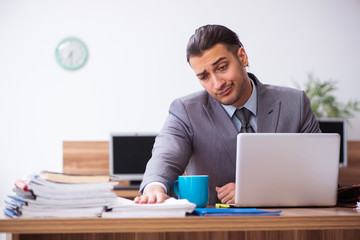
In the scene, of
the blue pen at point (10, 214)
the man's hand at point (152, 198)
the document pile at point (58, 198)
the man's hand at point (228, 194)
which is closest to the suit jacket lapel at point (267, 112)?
the man's hand at point (228, 194)

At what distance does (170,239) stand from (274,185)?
35 cm

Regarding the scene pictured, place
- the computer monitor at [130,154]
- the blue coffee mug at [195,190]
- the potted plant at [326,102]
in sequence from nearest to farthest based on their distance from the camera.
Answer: the blue coffee mug at [195,190], the computer monitor at [130,154], the potted plant at [326,102]

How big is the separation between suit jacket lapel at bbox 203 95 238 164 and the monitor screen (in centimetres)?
184

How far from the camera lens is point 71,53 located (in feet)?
14.3

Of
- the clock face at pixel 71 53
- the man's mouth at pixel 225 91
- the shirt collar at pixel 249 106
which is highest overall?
the clock face at pixel 71 53

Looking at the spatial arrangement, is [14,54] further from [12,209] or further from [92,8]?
[12,209]

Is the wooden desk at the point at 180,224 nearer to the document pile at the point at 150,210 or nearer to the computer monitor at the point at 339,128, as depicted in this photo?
the document pile at the point at 150,210

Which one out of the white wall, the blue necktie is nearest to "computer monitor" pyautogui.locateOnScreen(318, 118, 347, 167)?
the white wall

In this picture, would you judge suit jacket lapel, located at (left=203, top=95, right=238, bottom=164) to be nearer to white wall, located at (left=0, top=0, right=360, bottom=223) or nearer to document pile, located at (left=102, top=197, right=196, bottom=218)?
document pile, located at (left=102, top=197, right=196, bottom=218)

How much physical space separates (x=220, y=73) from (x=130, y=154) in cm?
203

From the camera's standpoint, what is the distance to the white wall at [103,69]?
4324mm

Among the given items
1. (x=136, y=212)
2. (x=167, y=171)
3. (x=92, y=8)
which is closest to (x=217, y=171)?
(x=167, y=171)

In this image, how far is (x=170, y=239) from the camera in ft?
4.48

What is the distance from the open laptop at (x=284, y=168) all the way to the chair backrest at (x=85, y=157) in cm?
268
